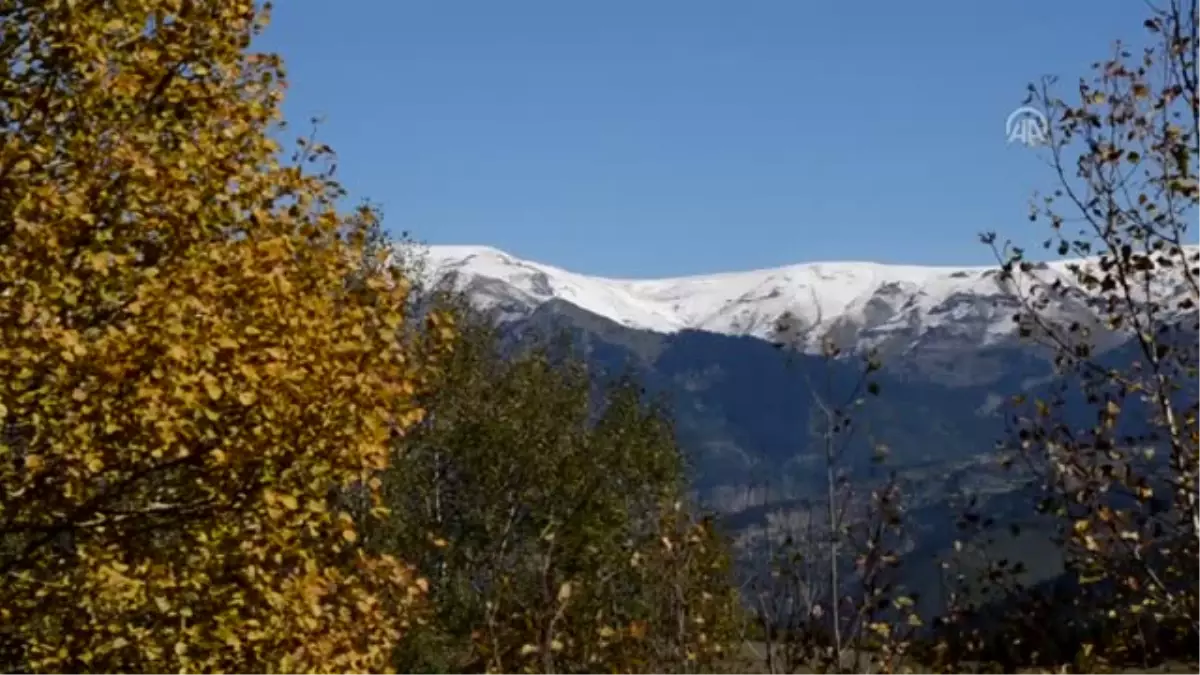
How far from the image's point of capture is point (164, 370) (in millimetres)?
12453

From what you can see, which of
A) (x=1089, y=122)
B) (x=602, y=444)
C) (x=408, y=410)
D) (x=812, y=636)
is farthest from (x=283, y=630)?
(x=602, y=444)

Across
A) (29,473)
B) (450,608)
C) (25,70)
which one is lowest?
(450,608)

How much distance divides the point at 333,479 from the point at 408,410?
125 cm

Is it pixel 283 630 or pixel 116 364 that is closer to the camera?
pixel 116 364

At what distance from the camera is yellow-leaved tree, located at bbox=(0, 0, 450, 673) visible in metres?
12.5

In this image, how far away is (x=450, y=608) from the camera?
57969mm

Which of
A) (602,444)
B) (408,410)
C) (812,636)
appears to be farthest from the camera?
(602,444)

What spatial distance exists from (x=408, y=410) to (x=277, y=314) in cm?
203

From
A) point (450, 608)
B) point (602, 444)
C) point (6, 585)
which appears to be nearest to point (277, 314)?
point (6, 585)

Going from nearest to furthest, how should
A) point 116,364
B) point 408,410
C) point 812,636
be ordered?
point 812,636 < point 116,364 < point 408,410

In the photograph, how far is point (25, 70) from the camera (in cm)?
1423

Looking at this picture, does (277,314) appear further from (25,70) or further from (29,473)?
(25,70)

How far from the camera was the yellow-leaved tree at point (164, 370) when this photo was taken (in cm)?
1255

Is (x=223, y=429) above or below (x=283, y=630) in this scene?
above
